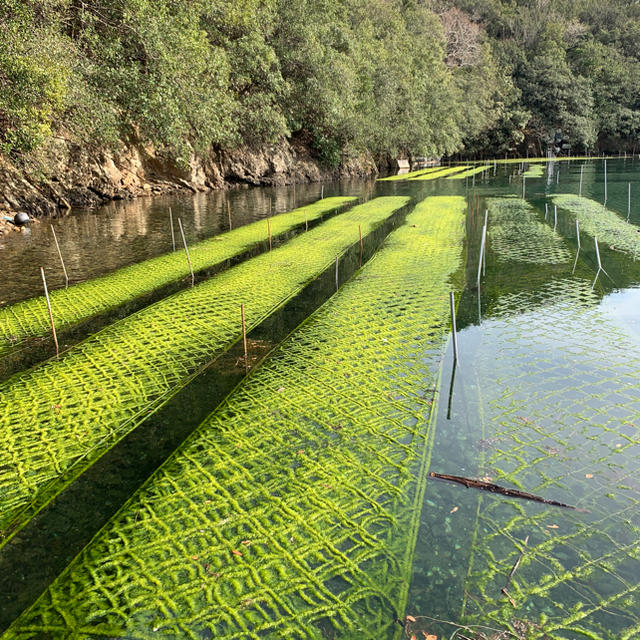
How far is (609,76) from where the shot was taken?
151 ft

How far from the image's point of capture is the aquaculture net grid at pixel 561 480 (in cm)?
256

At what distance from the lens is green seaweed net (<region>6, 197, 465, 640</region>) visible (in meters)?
2.50

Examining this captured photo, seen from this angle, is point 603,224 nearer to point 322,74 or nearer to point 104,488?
point 104,488

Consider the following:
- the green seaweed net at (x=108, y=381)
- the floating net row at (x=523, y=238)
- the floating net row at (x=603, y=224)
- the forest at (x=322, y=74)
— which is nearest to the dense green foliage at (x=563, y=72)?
the forest at (x=322, y=74)

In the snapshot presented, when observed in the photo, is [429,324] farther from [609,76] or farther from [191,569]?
[609,76]

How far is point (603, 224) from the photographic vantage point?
12867 mm

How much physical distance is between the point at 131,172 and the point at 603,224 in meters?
16.8

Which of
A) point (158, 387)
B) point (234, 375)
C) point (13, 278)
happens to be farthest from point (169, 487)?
point (13, 278)

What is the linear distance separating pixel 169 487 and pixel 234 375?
1887 millimetres

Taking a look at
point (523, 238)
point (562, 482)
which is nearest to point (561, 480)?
point (562, 482)

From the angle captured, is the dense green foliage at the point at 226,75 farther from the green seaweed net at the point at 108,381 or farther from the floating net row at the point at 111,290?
the green seaweed net at the point at 108,381

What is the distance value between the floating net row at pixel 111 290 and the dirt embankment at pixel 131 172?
16.7 ft

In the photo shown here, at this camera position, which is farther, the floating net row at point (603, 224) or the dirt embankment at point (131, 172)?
the dirt embankment at point (131, 172)

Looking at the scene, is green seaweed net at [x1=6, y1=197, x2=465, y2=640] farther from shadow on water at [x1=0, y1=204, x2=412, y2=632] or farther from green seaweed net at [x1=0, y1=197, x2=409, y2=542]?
green seaweed net at [x1=0, y1=197, x2=409, y2=542]
